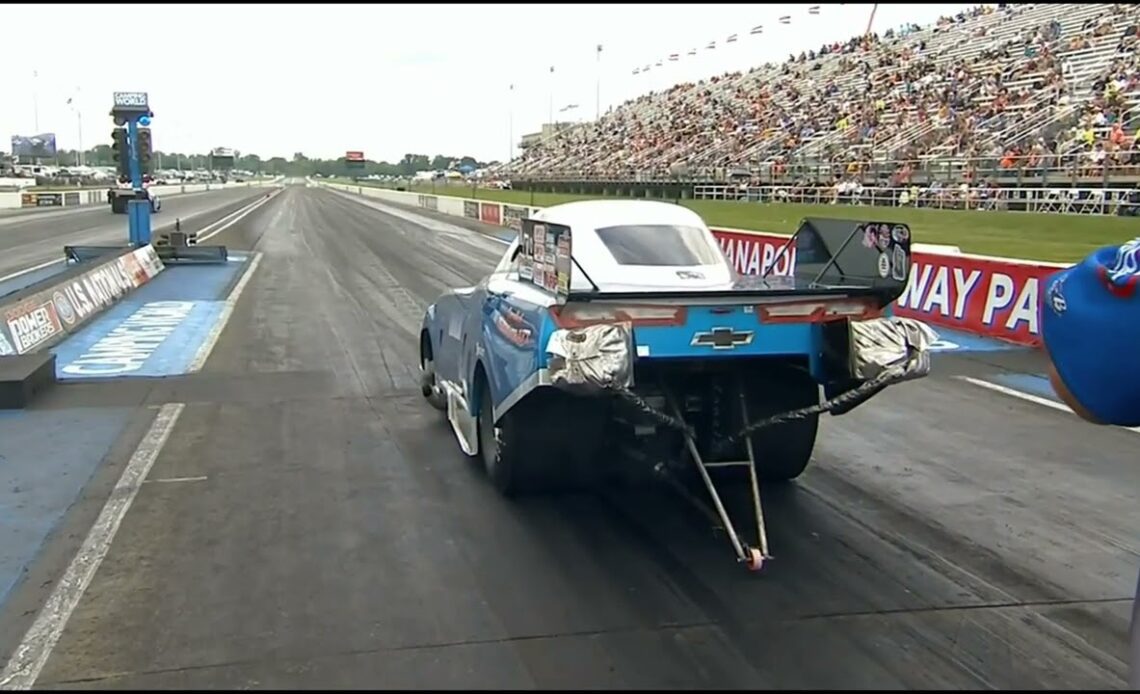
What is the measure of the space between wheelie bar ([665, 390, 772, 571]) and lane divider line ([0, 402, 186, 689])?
321 centimetres

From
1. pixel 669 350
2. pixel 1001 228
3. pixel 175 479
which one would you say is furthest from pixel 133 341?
pixel 1001 228

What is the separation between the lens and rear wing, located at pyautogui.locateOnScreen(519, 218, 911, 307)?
5691mm

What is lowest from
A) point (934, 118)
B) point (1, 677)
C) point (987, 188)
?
point (1, 677)

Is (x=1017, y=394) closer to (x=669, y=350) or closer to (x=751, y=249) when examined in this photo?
(x=669, y=350)

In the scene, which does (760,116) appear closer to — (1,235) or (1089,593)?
(1,235)

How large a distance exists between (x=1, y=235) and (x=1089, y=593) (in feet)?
124

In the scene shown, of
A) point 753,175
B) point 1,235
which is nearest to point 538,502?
point 1,235

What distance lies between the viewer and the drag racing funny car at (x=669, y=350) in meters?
5.59

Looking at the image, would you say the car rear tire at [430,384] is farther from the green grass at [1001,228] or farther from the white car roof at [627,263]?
the green grass at [1001,228]

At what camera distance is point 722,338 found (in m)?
5.70

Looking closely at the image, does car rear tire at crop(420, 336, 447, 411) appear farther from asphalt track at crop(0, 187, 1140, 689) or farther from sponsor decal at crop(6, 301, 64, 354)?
sponsor decal at crop(6, 301, 64, 354)

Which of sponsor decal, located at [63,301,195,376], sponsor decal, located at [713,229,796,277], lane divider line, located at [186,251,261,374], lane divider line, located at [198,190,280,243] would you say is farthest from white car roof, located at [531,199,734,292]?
lane divider line, located at [198,190,280,243]

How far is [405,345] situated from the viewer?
13.4m

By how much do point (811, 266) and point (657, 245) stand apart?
1.18m
